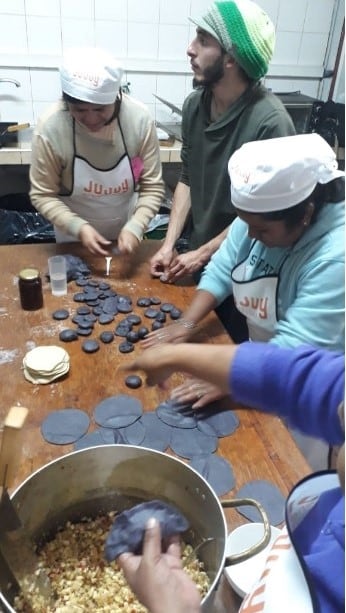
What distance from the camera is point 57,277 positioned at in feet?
5.34

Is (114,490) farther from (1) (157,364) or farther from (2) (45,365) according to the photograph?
(2) (45,365)

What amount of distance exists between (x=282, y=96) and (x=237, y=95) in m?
1.75

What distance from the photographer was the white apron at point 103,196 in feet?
6.01

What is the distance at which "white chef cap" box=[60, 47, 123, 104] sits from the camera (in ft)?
5.18

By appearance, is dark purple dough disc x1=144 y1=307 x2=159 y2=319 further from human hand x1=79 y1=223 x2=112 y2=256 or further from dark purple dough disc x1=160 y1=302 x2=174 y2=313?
human hand x1=79 y1=223 x2=112 y2=256

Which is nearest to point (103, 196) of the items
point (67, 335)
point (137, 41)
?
point (67, 335)

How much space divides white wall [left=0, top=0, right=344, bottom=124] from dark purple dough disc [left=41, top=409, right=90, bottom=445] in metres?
2.66

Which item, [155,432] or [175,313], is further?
[175,313]

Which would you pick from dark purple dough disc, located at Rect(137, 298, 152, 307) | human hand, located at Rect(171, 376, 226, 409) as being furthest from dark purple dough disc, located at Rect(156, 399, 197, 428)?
dark purple dough disc, located at Rect(137, 298, 152, 307)

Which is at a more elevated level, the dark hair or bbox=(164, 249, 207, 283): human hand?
the dark hair

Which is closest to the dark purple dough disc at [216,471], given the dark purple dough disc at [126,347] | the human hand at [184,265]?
the dark purple dough disc at [126,347]

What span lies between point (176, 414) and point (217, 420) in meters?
0.10

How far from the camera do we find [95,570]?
88 centimetres

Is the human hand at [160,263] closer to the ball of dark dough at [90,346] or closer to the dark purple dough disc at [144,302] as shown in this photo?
the dark purple dough disc at [144,302]
